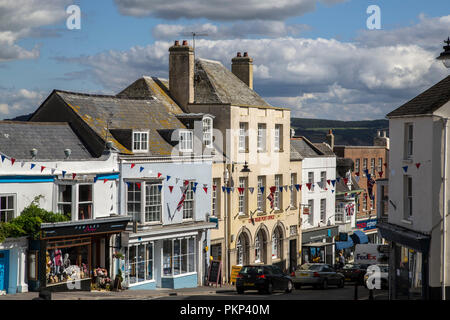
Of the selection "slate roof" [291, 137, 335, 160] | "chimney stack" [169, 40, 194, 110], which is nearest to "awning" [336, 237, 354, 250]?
"slate roof" [291, 137, 335, 160]

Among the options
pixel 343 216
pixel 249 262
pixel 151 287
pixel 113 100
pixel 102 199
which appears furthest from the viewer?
pixel 343 216

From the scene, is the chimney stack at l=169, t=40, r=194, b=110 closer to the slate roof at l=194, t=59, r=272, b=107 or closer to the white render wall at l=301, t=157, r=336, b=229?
the slate roof at l=194, t=59, r=272, b=107

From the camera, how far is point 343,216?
6631 cm

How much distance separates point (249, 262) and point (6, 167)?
69.8ft

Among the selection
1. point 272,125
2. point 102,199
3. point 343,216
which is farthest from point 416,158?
point 343,216

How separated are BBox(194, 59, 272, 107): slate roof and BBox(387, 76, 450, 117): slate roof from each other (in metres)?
17.1

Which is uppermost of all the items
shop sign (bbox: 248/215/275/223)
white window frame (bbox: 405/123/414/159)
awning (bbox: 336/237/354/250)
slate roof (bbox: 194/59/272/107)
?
slate roof (bbox: 194/59/272/107)

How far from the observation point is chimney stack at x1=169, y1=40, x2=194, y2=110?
4916cm

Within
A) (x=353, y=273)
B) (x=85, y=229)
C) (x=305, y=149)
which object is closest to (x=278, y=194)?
(x=353, y=273)

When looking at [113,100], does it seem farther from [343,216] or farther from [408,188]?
[343,216]

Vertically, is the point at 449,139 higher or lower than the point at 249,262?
higher

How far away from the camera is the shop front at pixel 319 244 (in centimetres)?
5956

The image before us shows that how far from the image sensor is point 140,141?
40781 millimetres

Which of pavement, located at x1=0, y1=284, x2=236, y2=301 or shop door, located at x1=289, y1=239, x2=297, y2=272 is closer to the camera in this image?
pavement, located at x1=0, y1=284, x2=236, y2=301
